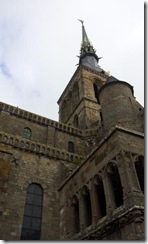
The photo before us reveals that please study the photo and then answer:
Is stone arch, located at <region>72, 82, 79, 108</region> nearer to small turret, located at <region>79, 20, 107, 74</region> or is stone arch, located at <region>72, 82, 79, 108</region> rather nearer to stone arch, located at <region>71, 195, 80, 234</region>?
small turret, located at <region>79, 20, 107, 74</region>

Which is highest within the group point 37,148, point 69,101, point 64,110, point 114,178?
point 69,101

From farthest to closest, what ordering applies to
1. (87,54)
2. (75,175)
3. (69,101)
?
(87,54)
(69,101)
(75,175)

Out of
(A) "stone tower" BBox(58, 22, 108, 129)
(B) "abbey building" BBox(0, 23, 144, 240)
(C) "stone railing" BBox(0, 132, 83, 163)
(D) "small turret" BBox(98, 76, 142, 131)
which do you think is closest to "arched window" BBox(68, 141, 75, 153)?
(B) "abbey building" BBox(0, 23, 144, 240)

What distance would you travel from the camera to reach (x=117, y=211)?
9289 mm

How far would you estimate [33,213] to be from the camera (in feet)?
46.7

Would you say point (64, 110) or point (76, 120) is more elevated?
point (64, 110)

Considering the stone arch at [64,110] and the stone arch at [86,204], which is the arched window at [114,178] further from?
the stone arch at [64,110]

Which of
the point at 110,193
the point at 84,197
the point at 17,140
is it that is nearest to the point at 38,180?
the point at 17,140

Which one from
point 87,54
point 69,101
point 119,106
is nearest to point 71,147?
point 119,106

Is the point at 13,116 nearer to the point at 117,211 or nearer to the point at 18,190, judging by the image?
A: the point at 18,190

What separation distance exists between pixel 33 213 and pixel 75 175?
3495 millimetres

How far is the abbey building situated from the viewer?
962 centimetres

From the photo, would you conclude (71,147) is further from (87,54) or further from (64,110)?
(87,54)

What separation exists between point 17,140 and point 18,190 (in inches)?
142
